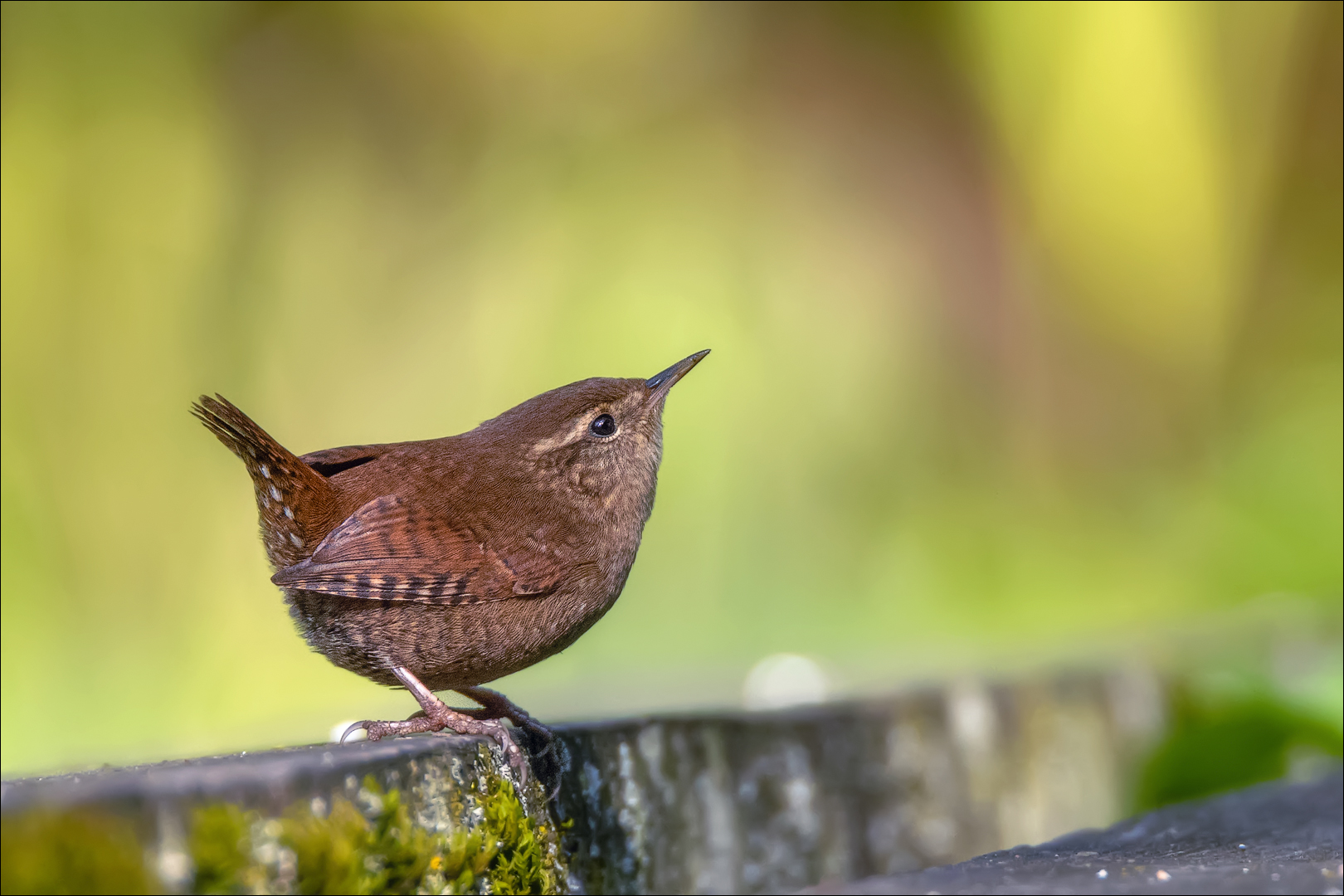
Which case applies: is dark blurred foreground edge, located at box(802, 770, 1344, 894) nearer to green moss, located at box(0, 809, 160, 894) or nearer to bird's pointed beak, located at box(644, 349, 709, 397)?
green moss, located at box(0, 809, 160, 894)

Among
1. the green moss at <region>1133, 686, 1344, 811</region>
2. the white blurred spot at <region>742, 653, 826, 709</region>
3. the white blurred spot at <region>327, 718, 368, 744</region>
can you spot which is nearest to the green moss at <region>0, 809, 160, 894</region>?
the white blurred spot at <region>327, 718, 368, 744</region>

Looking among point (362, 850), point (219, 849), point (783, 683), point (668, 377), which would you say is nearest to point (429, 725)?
point (362, 850)

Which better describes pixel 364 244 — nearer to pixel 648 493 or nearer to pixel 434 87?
pixel 434 87

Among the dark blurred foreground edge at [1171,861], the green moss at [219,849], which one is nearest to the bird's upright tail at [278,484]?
the green moss at [219,849]

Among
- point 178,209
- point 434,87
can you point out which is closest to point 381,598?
point 178,209

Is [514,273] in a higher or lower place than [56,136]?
lower

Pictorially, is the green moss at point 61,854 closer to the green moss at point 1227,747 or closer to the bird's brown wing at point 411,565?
the bird's brown wing at point 411,565
